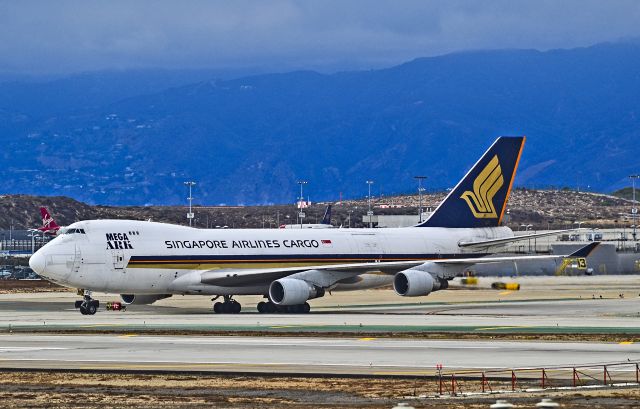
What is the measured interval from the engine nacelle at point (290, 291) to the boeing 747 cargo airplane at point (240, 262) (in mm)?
49

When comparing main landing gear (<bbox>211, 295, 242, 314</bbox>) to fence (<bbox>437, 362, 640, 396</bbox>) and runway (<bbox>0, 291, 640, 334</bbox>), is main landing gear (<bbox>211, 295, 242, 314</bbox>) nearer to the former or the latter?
runway (<bbox>0, 291, 640, 334</bbox>)

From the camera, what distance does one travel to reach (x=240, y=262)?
6619 cm

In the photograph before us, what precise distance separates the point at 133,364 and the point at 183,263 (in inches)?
1053

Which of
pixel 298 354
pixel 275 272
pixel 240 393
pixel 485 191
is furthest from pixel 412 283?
pixel 240 393

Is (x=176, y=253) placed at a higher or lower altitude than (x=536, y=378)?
higher

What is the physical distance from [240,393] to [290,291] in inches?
1266

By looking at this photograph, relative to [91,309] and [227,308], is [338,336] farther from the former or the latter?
[91,309]

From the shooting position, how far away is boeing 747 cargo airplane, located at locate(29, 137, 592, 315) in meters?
63.3

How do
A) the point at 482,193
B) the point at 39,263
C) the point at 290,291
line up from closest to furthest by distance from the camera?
1. the point at 39,263
2. the point at 290,291
3. the point at 482,193

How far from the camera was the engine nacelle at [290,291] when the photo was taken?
208 feet

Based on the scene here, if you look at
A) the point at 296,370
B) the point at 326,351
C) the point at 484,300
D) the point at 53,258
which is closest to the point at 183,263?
the point at 53,258

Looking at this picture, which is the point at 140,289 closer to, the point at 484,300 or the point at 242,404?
the point at 484,300

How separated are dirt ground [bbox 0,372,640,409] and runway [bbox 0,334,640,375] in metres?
2.13

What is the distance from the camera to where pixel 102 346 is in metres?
44.4
